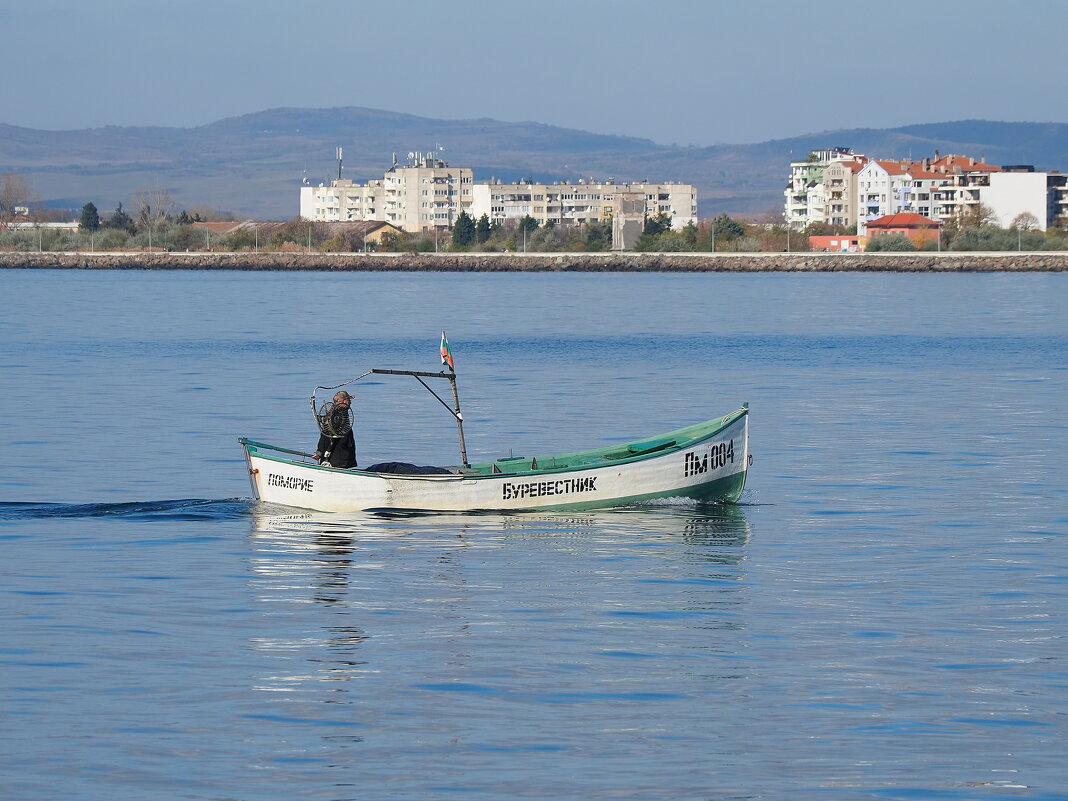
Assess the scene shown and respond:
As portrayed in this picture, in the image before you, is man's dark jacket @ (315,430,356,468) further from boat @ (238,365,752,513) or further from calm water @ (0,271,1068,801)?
calm water @ (0,271,1068,801)

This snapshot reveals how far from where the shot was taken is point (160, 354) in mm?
64688

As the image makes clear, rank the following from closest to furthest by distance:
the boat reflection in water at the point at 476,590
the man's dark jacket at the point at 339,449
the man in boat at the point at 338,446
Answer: the boat reflection in water at the point at 476,590 → the man in boat at the point at 338,446 → the man's dark jacket at the point at 339,449

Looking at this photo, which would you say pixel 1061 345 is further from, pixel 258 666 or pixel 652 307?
pixel 258 666

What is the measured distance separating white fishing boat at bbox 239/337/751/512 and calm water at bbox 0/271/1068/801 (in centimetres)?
33

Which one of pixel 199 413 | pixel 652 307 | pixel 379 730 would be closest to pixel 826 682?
pixel 379 730

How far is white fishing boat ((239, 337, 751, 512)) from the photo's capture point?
77.5ft

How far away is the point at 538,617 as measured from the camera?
1773 centimetres

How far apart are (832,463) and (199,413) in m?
16.8

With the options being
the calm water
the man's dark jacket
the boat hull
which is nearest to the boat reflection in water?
the calm water

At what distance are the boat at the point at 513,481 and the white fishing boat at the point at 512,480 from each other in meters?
0.01

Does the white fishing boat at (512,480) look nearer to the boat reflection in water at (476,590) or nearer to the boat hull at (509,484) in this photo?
the boat hull at (509,484)

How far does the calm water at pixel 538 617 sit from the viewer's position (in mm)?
12836

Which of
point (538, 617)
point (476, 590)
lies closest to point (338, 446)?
point (476, 590)

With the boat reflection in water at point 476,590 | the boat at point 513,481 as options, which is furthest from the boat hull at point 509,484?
the boat reflection in water at point 476,590
